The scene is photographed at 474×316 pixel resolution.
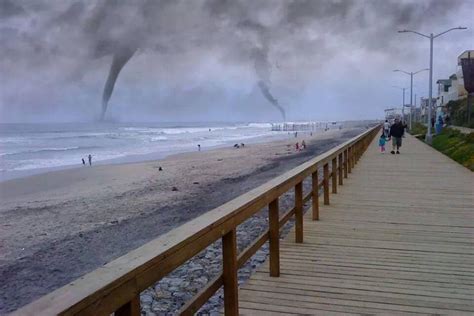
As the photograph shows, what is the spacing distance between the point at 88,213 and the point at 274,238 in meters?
9.86

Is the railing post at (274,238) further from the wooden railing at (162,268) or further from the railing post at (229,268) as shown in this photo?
the railing post at (229,268)

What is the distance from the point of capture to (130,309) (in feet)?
6.24

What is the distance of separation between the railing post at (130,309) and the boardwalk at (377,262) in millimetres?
1939

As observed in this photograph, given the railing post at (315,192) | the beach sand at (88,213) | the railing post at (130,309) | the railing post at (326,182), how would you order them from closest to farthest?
the railing post at (130,309) < the railing post at (315,192) < the railing post at (326,182) < the beach sand at (88,213)

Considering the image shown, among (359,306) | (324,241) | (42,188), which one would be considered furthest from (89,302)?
(42,188)

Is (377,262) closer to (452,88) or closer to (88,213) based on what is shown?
(88,213)

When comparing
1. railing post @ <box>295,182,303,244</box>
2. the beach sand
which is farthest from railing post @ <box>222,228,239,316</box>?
the beach sand

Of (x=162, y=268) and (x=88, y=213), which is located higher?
(x=162, y=268)

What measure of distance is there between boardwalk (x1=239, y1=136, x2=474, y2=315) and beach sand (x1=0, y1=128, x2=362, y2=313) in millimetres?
3808

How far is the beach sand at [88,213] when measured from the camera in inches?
315

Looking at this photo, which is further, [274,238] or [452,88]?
[452,88]

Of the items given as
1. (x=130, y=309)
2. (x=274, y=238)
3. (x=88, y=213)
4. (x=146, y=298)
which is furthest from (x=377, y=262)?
(x=88, y=213)

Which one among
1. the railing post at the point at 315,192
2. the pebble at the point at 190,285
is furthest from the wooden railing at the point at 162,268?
the railing post at the point at 315,192

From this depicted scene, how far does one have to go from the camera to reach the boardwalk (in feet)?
12.8
